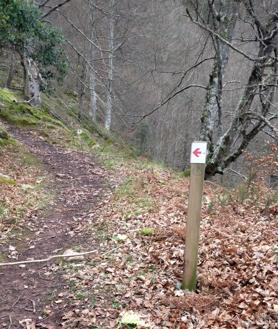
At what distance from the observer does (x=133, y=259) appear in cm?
486

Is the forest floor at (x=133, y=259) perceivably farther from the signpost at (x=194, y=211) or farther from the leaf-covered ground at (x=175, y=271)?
the signpost at (x=194, y=211)

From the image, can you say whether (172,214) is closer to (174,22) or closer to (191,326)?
(191,326)

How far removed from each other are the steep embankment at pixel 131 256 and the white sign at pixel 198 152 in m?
1.37

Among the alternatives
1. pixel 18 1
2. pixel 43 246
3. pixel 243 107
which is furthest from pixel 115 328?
pixel 18 1

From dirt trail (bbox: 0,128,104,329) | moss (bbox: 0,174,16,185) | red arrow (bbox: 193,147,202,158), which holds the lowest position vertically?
dirt trail (bbox: 0,128,104,329)

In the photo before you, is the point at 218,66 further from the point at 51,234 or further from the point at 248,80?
the point at 51,234

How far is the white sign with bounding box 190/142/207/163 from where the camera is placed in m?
3.66

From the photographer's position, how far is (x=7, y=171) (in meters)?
8.88

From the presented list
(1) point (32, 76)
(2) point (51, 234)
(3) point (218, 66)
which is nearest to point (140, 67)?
(1) point (32, 76)

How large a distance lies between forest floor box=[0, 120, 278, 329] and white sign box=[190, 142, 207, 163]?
1371 mm

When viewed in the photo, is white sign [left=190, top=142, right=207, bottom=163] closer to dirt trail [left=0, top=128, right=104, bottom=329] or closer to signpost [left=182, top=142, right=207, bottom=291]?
signpost [left=182, top=142, right=207, bottom=291]

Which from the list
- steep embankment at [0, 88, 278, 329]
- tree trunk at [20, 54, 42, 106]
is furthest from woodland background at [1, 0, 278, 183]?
steep embankment at [0, 88, 278, 329]

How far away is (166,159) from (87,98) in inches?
312

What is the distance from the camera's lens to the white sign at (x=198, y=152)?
3656 mm
